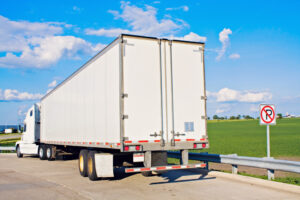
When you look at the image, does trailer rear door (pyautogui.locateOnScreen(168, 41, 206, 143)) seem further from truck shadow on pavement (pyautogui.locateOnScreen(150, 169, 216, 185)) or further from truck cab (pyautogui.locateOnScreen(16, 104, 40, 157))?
truck cab (pyautogui.locateOnScreen(16, 104, 40, 157))

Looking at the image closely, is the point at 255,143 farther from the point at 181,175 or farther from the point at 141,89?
the point at 141,89

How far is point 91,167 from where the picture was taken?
11.4 metres

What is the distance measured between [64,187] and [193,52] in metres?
5.63

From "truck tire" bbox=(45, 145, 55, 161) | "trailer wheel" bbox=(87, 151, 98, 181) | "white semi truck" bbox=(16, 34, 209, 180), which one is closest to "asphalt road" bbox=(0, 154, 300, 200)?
"trailer wheel" bbox=(87, 151, 98, 181)

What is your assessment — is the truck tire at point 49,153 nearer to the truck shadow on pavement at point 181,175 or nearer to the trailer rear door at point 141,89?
the truck shadow on pavement at point 181,175

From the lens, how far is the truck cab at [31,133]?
22438 mm

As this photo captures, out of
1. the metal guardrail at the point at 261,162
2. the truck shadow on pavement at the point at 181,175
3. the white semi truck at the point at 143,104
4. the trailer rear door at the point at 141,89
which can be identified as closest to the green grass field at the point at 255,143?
the truck shadow on pavement at the point at 181,175

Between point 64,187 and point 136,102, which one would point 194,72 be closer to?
point 136,102

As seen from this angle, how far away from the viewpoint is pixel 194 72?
426 inches

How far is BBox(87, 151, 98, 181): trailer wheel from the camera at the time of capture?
1112 centimetres

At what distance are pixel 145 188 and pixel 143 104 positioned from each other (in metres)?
2.37

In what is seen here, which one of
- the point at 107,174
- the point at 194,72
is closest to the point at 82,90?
the point at 107,174

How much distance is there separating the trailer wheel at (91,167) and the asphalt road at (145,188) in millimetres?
182

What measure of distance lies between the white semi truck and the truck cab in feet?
36.8
